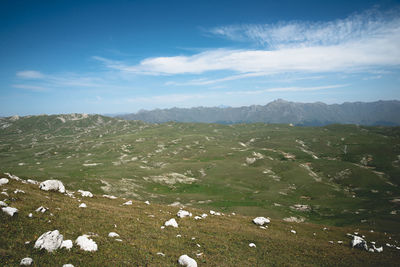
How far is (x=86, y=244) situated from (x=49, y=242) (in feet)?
9.16

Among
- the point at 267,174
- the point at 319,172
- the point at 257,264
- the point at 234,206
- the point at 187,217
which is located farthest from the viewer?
the point at 319,172

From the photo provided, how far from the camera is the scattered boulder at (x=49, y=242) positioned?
49.4 feet

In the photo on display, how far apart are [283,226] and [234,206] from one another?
57.0 meters

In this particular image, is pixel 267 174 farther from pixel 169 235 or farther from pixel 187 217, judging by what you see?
pixel 169 235

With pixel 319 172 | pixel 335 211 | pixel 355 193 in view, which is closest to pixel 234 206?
pixel 335 211

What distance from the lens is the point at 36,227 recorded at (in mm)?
18000

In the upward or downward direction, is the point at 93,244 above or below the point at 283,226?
above

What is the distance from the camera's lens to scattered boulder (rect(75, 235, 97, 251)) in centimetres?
1677

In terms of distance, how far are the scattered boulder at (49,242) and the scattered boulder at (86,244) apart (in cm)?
144

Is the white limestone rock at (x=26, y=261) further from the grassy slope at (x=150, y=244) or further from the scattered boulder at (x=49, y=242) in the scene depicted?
the scattered boulder at (x=49, y=242)

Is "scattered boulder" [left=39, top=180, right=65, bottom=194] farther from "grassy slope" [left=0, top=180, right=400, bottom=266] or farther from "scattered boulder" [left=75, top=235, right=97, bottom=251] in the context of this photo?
"scattered boulder" [left=75, top=235, right=97, bottom=251]

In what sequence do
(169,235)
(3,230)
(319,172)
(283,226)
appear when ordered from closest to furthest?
(3,230) < (169,235) < (283,226) < (319,172)

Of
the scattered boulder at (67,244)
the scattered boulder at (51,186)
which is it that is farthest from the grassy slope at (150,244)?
the scattered boulder at (51,186)

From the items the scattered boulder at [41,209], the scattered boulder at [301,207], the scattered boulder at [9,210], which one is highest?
the scattered boulder at [9,210]
